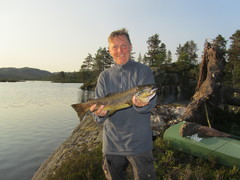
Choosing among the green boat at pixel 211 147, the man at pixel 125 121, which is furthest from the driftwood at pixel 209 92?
the man at pixel 125 121

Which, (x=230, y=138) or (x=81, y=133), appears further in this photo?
(x=81, y=133)

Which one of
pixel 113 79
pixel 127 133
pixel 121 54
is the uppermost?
pixel 121 54

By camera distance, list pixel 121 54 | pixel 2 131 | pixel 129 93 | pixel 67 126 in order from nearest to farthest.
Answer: pixel 129 93
pixel 121 54
pixel 2 131
pixel 67 126

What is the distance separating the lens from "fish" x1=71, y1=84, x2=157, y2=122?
10.8 feet

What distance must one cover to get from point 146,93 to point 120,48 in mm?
1074

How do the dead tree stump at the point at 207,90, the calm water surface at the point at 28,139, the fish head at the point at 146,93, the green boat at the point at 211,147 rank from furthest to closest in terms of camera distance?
the dead tree stump at the point at 207,90
the calm water surface at the point at 28,139
the green boat at the point at 211,147
the fish head at the point at 146,93

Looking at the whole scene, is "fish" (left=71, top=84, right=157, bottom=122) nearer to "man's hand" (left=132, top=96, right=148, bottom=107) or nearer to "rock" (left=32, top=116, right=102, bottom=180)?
"man's hand" (left=132, top=96, right=148, bottom=107)

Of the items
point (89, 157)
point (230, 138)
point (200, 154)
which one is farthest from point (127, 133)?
point (230, 138)

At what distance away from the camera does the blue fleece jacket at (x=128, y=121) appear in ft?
11.5

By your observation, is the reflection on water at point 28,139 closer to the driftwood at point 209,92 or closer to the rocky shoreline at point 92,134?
the rocky shoreline at point 92,134

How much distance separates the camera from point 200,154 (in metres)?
7.20

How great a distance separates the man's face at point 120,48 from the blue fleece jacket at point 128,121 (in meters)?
0.11

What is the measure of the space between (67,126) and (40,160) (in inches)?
270

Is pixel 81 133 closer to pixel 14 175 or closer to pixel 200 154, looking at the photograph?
pixel 14 175
